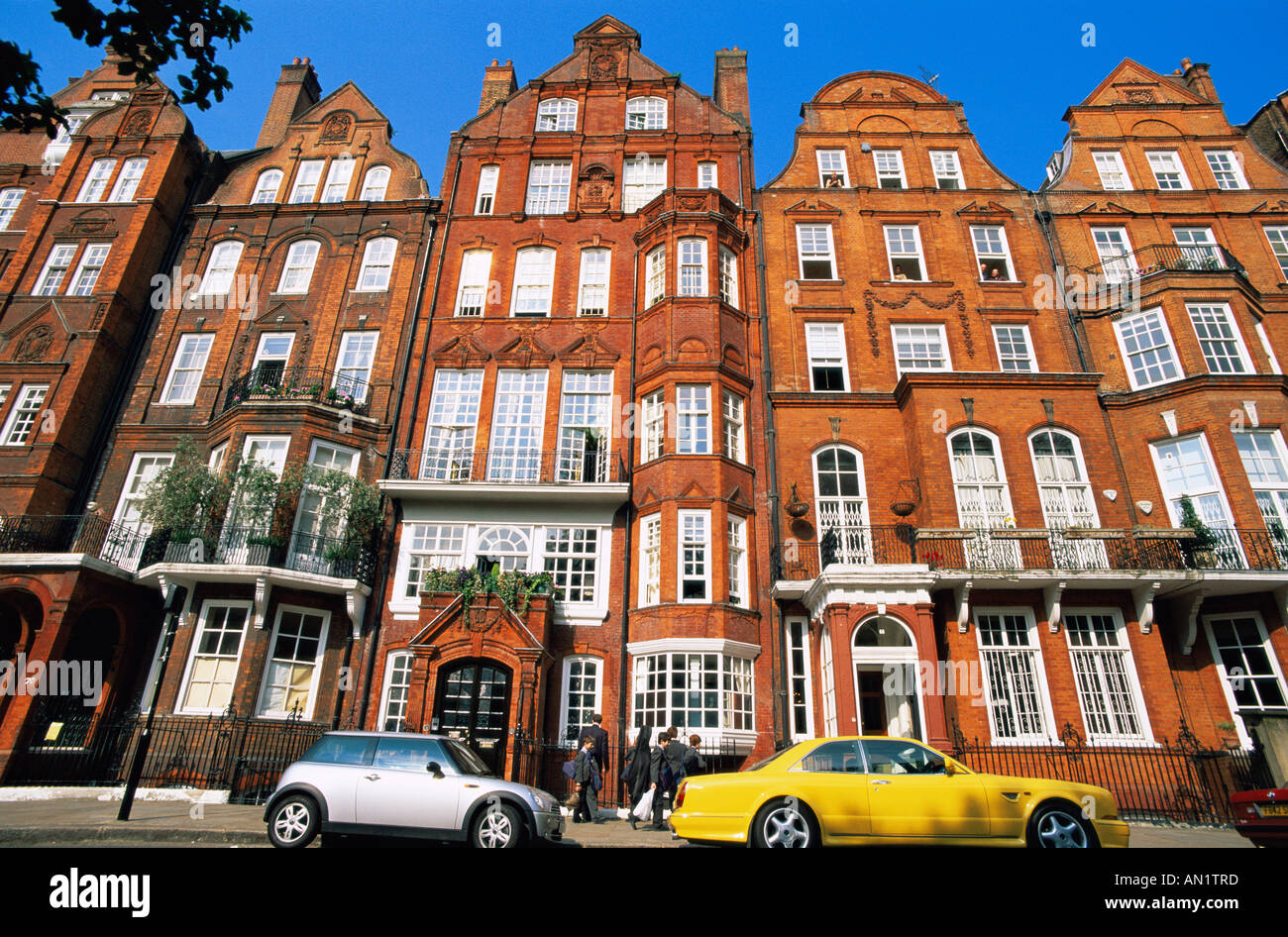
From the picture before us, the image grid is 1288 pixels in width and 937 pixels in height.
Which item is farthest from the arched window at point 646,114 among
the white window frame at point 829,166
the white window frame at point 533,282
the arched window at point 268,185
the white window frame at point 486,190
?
→ the arched window at point 268,185

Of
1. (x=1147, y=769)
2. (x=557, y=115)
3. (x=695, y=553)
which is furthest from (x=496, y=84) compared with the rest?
(x=1147, y=769)

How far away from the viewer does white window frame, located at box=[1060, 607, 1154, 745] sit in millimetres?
16344

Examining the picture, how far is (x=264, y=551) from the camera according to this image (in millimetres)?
18000

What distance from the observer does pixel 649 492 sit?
19531 mm

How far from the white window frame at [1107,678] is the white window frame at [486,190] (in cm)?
2206

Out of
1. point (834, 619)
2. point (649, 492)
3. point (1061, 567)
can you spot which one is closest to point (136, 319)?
point (649, 492)

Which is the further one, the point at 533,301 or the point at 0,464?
→ the point at 533,301

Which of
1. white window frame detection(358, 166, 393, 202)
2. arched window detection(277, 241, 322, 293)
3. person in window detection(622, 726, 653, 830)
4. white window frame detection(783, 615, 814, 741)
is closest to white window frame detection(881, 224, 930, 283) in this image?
white window frame detection(783, 615, 814, 741)

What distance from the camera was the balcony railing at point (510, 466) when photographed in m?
20.3

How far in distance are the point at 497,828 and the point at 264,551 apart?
38.7 ft

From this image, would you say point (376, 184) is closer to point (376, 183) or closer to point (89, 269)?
point (376, 183)
